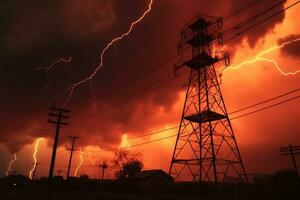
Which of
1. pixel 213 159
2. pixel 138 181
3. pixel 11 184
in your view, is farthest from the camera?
pixel 11 184

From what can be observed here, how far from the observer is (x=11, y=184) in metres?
79.9

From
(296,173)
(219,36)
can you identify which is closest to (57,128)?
(219,36)

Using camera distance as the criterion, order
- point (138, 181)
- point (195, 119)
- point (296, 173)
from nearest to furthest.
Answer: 1. point (195, 119)
2. point (296, 173)
3. point (138, 181)

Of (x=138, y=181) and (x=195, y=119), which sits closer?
(x=195, y=119)

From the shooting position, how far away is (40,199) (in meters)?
35.8

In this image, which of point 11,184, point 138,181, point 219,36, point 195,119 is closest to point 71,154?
point 138,181

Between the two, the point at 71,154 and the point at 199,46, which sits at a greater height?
the point at 199,46

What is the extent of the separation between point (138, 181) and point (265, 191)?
27.0m

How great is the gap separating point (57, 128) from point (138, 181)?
2062 centimetres

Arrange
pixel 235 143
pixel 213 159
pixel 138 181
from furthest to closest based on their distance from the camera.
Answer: pixel 138 181, pixel 235 143, pixel 213 159

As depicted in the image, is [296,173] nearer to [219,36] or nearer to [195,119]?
[195,119]

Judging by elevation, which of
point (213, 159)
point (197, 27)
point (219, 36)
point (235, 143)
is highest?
point (197, 27)

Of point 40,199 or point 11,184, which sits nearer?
point 40,199

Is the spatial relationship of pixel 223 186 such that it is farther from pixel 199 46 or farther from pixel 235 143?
pixel 199 46
